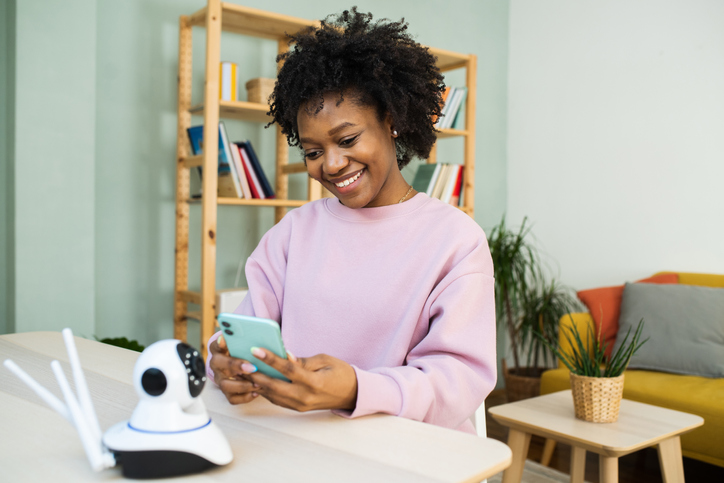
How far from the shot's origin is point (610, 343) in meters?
3.02

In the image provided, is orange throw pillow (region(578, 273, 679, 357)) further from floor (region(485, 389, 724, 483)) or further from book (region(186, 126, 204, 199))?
book (region(186, 126, 204, 199))

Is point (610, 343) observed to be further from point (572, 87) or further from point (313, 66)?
point (313, 66)

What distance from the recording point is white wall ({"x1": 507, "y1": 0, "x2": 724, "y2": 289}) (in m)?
3.09

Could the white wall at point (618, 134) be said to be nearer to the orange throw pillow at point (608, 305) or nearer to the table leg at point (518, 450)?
the orange throw pillow at point (608, 305)

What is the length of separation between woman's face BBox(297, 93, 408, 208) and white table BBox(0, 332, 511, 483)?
0.45 m

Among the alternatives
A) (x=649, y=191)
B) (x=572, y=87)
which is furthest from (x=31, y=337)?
(x=572, y=87)

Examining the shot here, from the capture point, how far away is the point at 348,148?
1086 millimetres

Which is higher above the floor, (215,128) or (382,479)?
(215,128)

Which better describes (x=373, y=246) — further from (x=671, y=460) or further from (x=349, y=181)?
(x=671, y=460)

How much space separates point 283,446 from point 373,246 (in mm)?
534

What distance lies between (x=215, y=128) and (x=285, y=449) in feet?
6.64

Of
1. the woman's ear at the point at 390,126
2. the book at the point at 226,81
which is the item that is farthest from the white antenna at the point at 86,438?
the book at the point at 226,81

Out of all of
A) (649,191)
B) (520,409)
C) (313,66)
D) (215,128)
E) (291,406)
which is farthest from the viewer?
(649,191)

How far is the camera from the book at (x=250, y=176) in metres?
2.63
